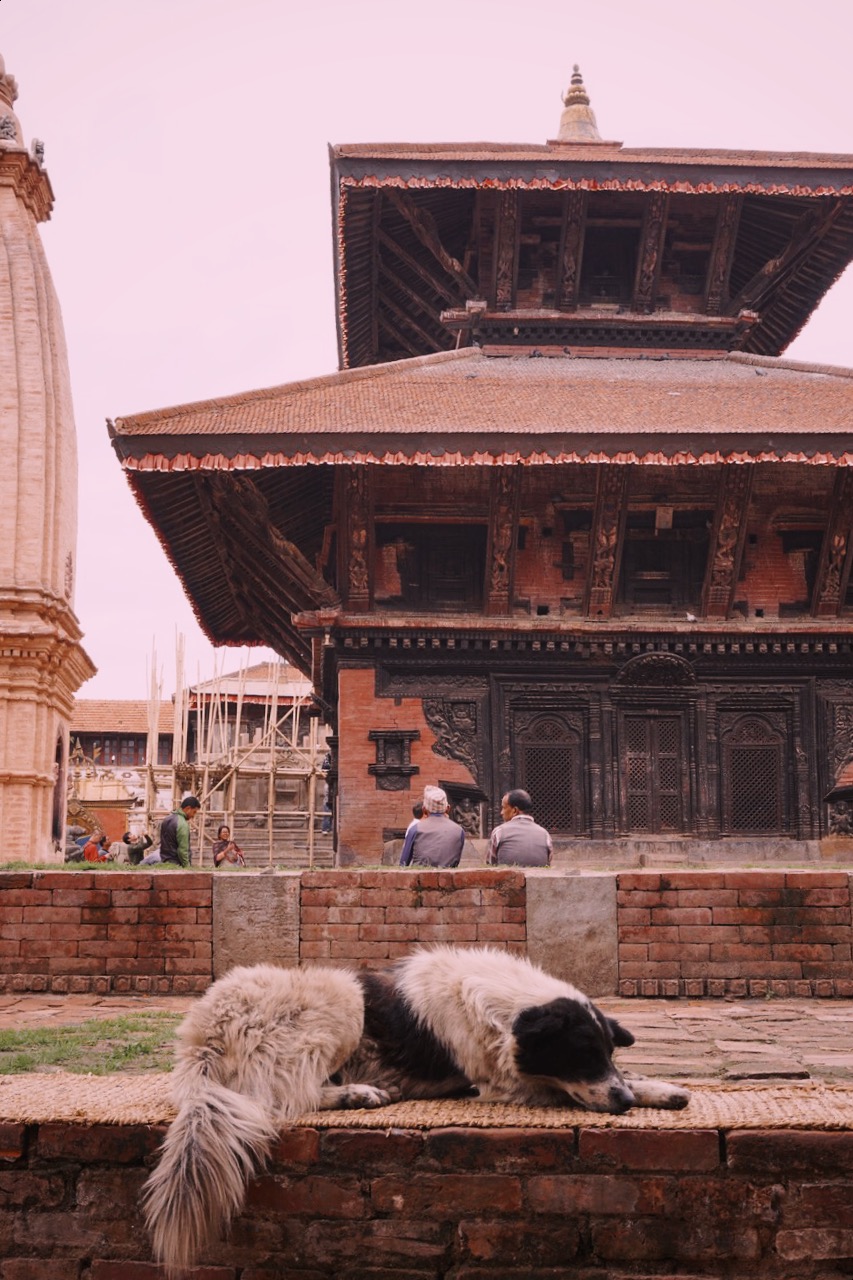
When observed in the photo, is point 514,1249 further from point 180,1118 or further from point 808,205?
point 808,205

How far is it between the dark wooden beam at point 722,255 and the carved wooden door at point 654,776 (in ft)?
19.6

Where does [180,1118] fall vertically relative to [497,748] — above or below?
below

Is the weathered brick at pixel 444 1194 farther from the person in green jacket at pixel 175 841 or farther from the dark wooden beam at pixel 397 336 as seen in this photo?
the dark wooden beam at pixel 397 336

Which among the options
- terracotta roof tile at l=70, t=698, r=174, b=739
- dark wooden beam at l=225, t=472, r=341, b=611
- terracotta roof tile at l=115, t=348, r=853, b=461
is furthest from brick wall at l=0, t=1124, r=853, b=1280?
terracotta roof tile at l=70, t=698, r=174, b=739

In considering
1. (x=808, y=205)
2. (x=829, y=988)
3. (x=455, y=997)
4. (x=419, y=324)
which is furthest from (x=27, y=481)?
(x=455, y=997)

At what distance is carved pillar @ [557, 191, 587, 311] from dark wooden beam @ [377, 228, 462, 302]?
1446 millimetres

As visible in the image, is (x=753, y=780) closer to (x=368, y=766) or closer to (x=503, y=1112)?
(x=368, y=766)

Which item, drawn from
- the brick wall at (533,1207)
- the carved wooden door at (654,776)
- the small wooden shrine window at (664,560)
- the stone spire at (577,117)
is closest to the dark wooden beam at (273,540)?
the small wooden shrine window at (664,560)

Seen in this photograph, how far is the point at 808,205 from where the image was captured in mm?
16688

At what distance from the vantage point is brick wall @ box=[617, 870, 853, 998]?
8.15m

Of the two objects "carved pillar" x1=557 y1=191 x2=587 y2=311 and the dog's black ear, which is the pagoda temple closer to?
"carved pillar" x1=557 y1=191 x2=587 y2=311

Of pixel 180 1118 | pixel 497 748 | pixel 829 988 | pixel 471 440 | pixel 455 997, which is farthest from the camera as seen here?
pixel 497 748

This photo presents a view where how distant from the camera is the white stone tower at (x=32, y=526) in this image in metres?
20.5

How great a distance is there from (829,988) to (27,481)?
1724 centimetres
